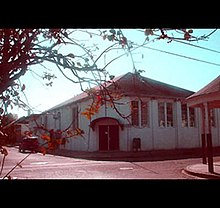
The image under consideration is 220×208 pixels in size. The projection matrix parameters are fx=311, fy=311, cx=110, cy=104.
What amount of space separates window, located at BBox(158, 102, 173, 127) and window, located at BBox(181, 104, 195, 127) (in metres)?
1.04

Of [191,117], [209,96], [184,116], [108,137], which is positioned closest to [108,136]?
[108,137]

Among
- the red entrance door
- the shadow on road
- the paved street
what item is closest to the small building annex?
the red entrance door

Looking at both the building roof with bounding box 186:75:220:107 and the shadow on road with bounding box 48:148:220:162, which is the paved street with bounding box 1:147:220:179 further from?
the shadow on road with bounding box 48:148:220:162

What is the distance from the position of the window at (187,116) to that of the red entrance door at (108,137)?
5285 millimetres

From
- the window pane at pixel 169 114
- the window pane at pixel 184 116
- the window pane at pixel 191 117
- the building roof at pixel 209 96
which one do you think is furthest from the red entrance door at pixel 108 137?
the building roof at pixel 209 96

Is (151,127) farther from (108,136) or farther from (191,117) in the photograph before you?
(191,117)

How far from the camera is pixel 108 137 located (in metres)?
20.2

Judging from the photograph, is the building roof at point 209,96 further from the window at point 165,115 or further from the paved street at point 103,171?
the window at point 165,115

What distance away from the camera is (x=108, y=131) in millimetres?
20125
